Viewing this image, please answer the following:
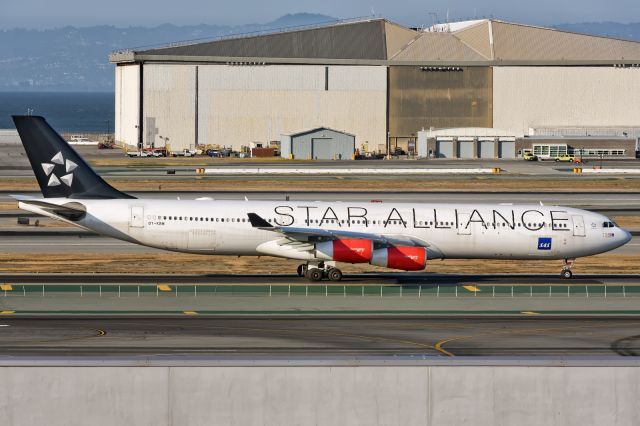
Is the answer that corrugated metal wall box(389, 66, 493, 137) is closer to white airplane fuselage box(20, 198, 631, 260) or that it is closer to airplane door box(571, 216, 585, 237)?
white airplane fuselage box(20, 198, 631, 260)

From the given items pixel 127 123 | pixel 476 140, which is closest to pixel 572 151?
pixel 476 140

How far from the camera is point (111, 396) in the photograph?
24750 mm

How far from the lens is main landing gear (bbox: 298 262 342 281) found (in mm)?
56500

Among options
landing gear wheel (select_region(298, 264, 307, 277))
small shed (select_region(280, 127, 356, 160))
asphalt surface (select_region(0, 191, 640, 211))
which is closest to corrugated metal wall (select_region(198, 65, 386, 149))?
small shed (select_region(280, 127, 356, 160))

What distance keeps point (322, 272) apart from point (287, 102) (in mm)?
106942

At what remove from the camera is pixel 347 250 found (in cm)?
5484

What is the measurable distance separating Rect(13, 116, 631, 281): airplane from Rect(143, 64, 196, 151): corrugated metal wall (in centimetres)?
10343

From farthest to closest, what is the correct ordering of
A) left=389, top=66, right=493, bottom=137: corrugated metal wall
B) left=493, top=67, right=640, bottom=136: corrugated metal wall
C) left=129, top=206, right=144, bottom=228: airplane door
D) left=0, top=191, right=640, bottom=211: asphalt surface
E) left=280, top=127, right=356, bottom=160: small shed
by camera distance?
left=493, top=67, right=640, bottom=136: corrugated metal wall < left=389, top=66, right=493, bottom=137: corrugated metal wall < left=280, top=127, right=356, bottom=160: small shed < left=0, top=191, right=640, bottom=211: asphalt surface < left=129, top=206, right=144, bottom=228: airplane door

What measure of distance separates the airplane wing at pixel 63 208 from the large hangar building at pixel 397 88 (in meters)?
105

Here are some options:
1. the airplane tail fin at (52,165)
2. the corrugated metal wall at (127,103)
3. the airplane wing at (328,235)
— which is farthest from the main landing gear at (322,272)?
the corrugated metal wall at (127,103)

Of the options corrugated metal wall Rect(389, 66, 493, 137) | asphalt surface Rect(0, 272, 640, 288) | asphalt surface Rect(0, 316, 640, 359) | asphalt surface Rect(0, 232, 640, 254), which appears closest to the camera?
asphalt surface Rect(0, 316, 640, 359)

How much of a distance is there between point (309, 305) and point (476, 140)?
111462mm

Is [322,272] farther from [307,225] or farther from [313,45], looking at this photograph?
[313,45]

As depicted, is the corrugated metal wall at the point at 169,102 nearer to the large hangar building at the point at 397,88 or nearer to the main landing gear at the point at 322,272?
the large hangar building at the point at 397,88
